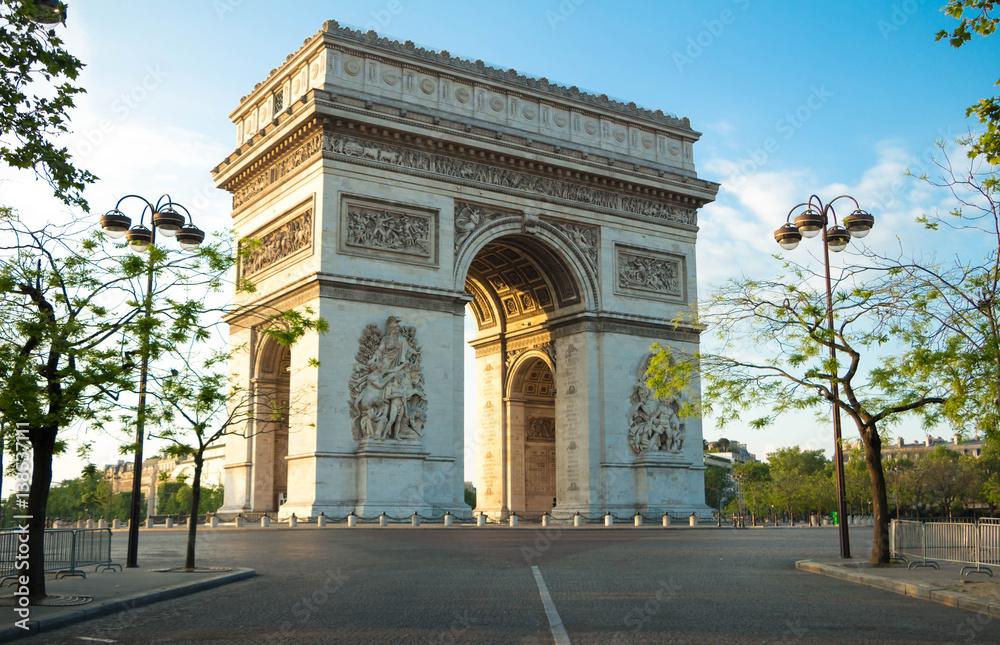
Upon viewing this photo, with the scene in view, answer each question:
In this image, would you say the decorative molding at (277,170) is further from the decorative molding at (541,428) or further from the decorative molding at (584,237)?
the decorative molding at (541,428)

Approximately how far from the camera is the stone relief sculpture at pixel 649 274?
1538 inches

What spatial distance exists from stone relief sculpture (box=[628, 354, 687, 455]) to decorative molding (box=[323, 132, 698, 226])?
21.6 feet

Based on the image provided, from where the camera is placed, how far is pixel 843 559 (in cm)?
1814

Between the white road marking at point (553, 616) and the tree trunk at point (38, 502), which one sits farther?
the tree trunk at point (38, 502)

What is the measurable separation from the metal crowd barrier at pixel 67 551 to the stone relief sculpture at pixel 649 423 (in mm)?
23869

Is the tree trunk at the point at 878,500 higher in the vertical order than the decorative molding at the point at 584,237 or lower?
lower

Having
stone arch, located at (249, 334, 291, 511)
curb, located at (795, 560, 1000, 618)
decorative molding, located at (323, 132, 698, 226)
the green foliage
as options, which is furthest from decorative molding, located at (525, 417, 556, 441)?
the green foliage

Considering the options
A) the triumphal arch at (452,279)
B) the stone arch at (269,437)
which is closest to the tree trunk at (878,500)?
the triumphal arch at (452,279)

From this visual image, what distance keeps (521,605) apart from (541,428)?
3223cm

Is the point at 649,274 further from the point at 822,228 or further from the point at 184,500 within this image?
the point at 184,500

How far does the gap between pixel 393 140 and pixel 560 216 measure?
7516 mm

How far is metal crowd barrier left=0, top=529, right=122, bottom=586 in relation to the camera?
13898 millimetres

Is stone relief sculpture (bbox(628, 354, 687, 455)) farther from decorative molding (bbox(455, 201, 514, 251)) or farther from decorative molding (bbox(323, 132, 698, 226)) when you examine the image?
decorative molding (bbox(455, 201, 514, 251))

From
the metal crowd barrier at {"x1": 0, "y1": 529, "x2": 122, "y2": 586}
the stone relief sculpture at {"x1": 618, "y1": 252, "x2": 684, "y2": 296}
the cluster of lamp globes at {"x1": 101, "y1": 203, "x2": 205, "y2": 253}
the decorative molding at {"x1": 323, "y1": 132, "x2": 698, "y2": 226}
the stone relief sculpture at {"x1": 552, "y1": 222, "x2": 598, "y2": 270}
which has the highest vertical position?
the decorative molding at {"x1": 323, "y1": 132, "x2": 698, "y2": 226}
